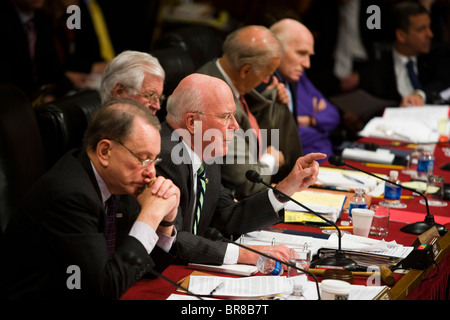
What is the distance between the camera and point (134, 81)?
3309 mm

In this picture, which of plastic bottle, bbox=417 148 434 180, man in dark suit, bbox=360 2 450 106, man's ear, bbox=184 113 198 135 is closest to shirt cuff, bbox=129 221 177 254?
man's ear, bbox=184 113 198 135

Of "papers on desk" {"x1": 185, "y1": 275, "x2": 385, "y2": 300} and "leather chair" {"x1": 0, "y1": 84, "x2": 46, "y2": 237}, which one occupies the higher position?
"leather chair" {"x1": 0, "y1": 84, "x2": 46, "y2": 237}

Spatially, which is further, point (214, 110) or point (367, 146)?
point (367, 146)

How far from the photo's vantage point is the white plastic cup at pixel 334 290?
86.4 inches

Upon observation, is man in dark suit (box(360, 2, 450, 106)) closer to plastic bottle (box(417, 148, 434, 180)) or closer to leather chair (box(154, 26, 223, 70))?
leather chair (box(154, 26, 223, 70))

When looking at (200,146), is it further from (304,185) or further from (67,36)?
(67,36)

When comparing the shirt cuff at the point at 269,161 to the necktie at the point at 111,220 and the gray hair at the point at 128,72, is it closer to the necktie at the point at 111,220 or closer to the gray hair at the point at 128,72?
the gray hair at the point at 128,72

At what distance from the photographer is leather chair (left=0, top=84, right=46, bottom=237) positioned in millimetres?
3115

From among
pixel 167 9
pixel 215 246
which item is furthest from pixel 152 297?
→ pixel 167 9

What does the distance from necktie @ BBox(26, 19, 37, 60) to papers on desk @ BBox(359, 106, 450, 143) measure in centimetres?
230

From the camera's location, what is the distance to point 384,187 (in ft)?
11.5

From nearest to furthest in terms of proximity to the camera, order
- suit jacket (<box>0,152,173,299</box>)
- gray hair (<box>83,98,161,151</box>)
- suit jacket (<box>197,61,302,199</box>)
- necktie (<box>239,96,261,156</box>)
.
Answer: suit jacket (<box>0,152,173,299</box>)
gray hair (<box>83,98,161,151</box>)
suit jacket (<box>197,61,302,199</box>)
necktie (<box>239,96,261,156</box>)

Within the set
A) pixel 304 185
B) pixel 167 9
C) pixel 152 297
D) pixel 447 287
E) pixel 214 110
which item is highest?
pixel 167 9

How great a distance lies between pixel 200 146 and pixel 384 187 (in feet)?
3.60
